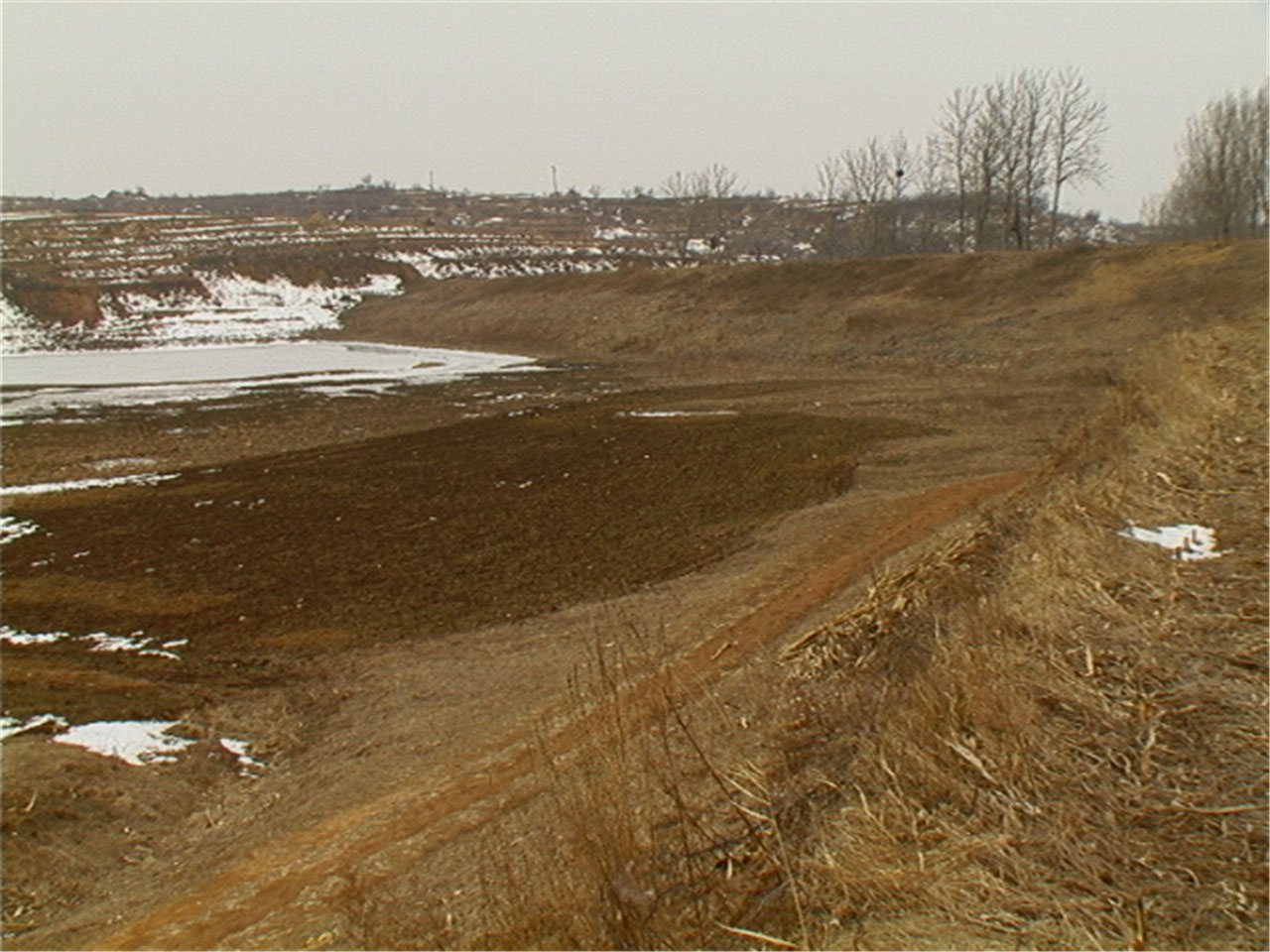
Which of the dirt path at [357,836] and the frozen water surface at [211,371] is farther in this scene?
the frozen water surface at [211,371]

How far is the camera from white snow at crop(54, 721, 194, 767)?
881 cm

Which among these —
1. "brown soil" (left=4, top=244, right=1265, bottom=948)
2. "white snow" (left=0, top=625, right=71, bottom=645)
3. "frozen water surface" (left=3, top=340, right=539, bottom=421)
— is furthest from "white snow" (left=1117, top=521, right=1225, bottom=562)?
"frozen water surface" (left=3, top=340, right=539, bottom=421)

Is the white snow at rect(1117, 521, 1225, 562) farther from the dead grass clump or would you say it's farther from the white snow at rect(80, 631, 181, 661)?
the white snow at rect(80, 631, 181, 661)

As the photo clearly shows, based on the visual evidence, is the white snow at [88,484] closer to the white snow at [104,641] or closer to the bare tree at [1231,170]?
the white snow at [104,641]

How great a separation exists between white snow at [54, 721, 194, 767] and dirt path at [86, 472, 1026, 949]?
2042 mm

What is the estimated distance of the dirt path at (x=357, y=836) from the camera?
620cm

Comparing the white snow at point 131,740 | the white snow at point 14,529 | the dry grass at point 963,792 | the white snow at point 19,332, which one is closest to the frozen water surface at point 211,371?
the white snow at point 19,332

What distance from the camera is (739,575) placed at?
1273 cm

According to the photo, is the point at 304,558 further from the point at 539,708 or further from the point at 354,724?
the point at 539,708

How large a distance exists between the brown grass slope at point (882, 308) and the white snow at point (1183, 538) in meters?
24.3

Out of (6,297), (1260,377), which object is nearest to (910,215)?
(6,297)

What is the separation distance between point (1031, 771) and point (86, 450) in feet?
77.0

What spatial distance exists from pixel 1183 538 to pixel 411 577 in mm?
8726

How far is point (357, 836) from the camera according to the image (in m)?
7.13
